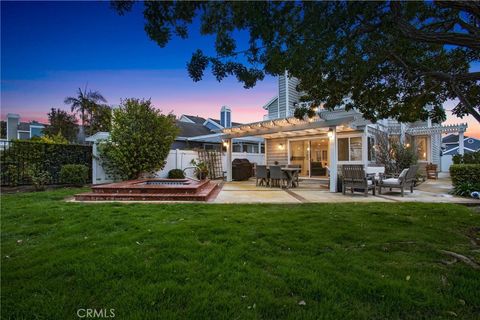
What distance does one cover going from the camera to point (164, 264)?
2.77m

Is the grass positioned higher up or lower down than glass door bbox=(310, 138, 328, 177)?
lower down

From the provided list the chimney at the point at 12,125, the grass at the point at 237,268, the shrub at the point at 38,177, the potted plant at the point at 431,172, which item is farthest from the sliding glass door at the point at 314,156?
the chimney at the point at 12,125

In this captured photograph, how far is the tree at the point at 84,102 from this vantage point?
76.0ft

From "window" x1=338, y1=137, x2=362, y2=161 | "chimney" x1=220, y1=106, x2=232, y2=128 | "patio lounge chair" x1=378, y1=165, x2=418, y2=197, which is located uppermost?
"chimney" x1=220, y1=106, x2=232, y2=128

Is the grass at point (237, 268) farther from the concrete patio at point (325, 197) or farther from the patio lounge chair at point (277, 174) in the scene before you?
the patio lounge chair at point (277, 174)

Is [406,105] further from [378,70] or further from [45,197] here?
[45,197]

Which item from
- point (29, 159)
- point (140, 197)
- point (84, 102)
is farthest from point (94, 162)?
point (84, 102)

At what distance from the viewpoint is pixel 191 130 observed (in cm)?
2289

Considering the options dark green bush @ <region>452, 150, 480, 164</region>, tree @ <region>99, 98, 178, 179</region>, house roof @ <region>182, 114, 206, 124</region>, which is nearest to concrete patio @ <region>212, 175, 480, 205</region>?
tree @ <region>99, 98, 178, 179</region>

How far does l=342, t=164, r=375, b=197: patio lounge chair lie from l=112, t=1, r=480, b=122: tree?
11.5ft

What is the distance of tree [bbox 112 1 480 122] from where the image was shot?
2.90 m

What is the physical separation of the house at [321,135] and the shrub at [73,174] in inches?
292

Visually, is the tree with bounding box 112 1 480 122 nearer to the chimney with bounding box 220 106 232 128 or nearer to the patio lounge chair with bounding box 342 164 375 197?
the patio lounge chair with bounding box 342 164 375 197

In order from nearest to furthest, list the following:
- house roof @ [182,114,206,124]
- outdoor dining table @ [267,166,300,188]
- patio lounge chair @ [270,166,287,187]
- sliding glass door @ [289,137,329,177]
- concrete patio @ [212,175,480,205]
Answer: concrete patio @ [212,175,480,205], patio lounge chair @ [270,166,287,187], outdoor dining table @ [267,166,300,188], sliding glass door @ [289,137,329,177], house roof @ [182,114,206,124]
